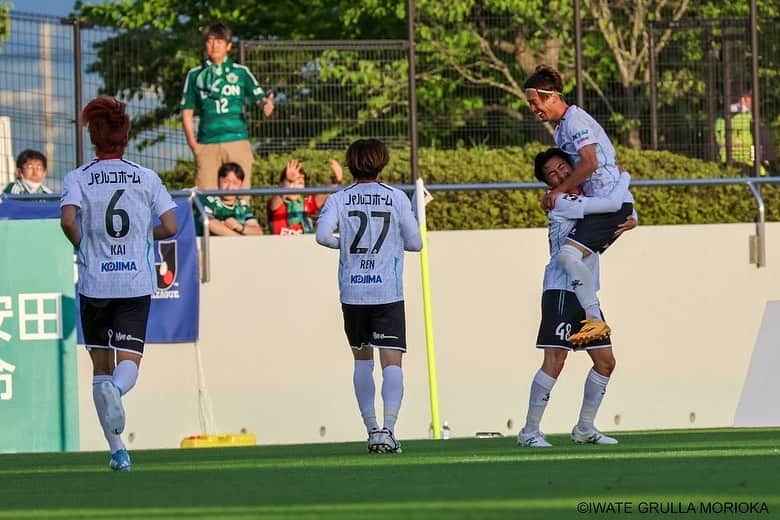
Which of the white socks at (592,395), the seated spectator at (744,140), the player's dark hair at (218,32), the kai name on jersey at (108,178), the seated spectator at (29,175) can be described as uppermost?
the player's dark hair at (218,32)

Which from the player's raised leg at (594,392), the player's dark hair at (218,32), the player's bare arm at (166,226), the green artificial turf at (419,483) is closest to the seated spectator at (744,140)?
the player's dark hair at (218,32)

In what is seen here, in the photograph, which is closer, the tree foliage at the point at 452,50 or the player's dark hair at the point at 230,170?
the player's dark hair at the point at 230,170

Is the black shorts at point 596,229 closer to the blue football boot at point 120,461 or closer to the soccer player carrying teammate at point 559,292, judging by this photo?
the soccer player carrying teammate at point 559,292

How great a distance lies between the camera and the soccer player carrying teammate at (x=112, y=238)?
9.20 meters

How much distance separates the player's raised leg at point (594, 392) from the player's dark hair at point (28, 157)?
256 inches

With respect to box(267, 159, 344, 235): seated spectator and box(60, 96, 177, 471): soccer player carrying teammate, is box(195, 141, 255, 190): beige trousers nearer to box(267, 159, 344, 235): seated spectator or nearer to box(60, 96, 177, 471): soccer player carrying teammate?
box(267, 159, 344, 235): seated spectator

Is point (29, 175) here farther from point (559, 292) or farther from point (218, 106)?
point (559, 292)

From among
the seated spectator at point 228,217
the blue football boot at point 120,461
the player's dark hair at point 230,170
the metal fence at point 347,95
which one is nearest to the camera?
the blue football boot at point 120,461

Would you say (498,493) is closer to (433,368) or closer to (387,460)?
(387,460)

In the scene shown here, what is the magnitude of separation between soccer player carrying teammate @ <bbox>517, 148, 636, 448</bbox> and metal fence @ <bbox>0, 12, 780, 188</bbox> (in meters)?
6.43

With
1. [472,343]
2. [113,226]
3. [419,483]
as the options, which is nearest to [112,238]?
[113,226]

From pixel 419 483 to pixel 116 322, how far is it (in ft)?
7.85

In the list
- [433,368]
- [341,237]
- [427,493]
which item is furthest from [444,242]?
[427,493]

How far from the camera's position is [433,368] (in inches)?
560
